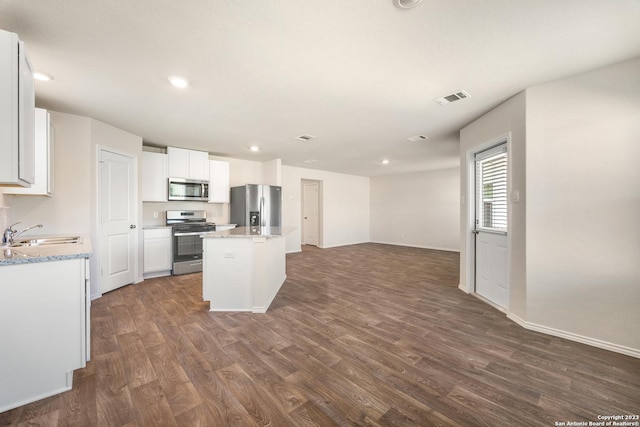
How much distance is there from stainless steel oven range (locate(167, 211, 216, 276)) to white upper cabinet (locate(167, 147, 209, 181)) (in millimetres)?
758

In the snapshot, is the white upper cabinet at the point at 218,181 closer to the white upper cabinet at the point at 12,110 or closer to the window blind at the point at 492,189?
the white upper cabinet at the point at 12,110

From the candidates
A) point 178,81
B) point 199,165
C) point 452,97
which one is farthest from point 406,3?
point 199,165

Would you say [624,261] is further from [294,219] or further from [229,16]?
[294,219]

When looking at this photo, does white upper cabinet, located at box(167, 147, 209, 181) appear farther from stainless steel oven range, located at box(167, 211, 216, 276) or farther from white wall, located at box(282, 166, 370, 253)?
white wall, located at box(282, 166, 370, 253)

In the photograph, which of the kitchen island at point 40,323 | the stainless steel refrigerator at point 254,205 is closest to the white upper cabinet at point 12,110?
the kitchen island at point 40,323

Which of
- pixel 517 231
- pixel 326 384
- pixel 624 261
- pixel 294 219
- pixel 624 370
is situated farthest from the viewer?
pixel 294 219

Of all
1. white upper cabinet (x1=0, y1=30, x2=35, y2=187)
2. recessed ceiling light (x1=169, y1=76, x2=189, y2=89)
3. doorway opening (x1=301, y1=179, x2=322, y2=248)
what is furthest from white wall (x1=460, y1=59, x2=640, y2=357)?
doorway opening (x1=301, y1=179, x2=322, y2=248)

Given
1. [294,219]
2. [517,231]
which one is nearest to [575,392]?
[517,231]

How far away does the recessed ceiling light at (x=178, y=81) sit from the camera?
2.33 meters

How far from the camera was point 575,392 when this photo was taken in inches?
66.0

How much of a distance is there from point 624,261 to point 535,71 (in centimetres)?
183

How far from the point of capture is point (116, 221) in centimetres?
377

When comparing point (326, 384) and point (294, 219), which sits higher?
point (294, 219)

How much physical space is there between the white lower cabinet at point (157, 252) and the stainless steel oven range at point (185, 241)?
124mm
